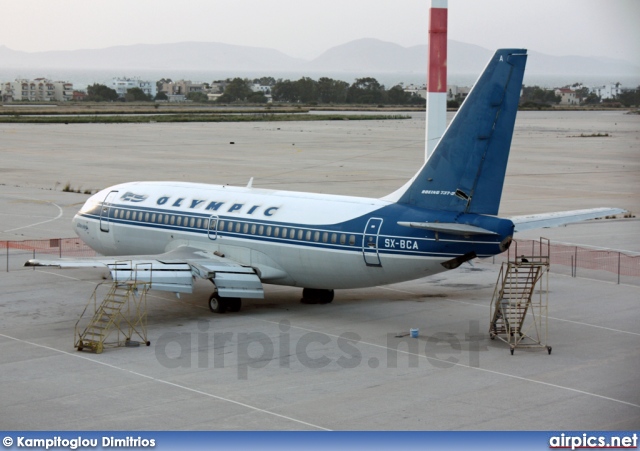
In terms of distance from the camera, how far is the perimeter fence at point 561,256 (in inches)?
1660

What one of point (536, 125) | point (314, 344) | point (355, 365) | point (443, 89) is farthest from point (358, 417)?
point (536, 125)

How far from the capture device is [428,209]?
104 ft

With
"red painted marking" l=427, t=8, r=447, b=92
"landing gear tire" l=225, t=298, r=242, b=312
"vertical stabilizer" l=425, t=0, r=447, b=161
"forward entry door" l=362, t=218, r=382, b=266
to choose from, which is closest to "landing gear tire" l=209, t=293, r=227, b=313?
"landing gear tire" l=225, t=298, r=242, b=312

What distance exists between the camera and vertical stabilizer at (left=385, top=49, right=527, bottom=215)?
29.9 meters

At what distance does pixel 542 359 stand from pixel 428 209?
6.45 meters

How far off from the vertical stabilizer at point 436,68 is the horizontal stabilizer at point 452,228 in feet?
67.0

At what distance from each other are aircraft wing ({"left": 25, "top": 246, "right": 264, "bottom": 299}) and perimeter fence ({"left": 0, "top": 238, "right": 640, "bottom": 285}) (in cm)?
1058

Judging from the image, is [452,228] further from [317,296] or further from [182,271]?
[182,271]

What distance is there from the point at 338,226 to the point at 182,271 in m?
5.66

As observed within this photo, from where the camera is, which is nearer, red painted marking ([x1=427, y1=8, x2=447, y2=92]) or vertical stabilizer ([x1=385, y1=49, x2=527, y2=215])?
vertical stabilizer ([x1=385, y1=49, x2=527, y2=215])

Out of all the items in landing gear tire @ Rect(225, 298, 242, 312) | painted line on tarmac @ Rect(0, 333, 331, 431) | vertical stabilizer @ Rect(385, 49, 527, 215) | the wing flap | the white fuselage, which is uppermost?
vertical stabilizer @ Rect(385, 49, 527, 215)

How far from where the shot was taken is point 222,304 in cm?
3400

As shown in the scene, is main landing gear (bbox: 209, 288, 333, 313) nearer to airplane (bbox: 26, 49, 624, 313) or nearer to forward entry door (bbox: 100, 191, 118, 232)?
airplane (bbox: 26, 49, 624, 313)

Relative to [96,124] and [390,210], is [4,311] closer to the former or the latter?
[390,210]
